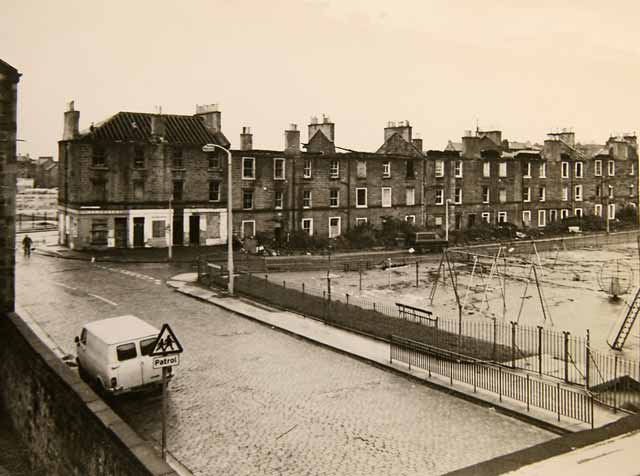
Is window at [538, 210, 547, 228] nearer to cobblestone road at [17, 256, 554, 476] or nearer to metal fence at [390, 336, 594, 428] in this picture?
cobblestone road at [17, 256, 554, 476]

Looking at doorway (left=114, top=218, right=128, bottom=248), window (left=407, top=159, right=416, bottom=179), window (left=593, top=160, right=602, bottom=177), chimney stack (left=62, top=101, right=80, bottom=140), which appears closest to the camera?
chimney stack (left=62, top=101, right=80, bottom=140)

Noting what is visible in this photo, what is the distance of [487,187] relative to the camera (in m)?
66.6

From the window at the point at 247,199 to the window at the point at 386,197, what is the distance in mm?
13086

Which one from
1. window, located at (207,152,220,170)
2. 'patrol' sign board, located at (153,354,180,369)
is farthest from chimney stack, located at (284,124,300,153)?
'patrol' sign board, located at (153,354,180,369)

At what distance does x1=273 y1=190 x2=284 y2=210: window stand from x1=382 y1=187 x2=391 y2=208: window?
10.3 metres

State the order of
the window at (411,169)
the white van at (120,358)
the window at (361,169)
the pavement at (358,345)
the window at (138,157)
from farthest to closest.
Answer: the window at (411,169) → the window at (361,169) → the window at (138,157) → the white van at (120,358) → the pavement at (358,345)

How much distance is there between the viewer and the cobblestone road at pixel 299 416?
44.4 feet

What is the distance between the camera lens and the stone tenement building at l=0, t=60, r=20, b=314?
20109mm

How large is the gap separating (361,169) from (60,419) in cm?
4602

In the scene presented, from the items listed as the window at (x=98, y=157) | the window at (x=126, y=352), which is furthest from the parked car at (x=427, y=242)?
the window at (x=126, y=352)

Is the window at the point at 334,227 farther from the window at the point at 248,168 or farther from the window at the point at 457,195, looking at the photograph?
the window at the point at 457,195

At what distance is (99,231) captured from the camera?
1863 inches

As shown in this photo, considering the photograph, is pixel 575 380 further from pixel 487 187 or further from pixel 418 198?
pixel 487 187

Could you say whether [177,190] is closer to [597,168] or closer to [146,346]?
[146,346]
